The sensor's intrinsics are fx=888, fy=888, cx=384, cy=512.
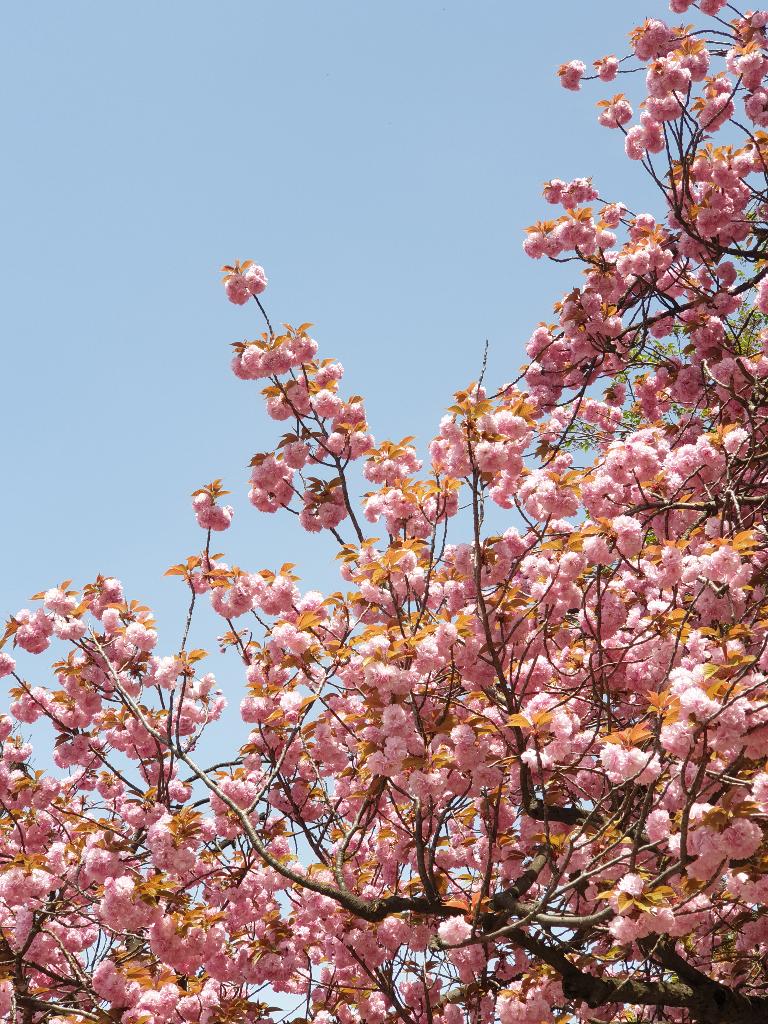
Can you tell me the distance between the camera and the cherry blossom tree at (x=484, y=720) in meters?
3.78

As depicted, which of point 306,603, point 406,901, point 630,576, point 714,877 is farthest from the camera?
point 630,576

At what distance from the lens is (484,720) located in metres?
4.33

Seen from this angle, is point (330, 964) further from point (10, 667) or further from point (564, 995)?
point (10, 667)

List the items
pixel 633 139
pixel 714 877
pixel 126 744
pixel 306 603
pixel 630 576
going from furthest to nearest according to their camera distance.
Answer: pixel 633 139
pixel 126 744
pixel 630 576
pixel 306 603
pixel 714 877

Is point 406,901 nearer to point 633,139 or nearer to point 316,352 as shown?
point 316,352

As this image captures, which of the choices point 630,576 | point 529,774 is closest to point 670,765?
point 529,774

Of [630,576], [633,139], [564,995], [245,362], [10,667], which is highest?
[633,139]

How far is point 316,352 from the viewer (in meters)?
6.10

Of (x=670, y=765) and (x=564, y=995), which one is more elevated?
(x=670, y=765)

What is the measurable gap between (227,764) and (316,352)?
3008 mm

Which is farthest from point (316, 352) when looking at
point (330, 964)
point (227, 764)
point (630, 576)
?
point (330, 964)

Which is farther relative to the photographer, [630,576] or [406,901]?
[630,576]

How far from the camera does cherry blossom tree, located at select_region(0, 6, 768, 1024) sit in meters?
3.78

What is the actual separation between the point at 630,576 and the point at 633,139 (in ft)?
13.0
